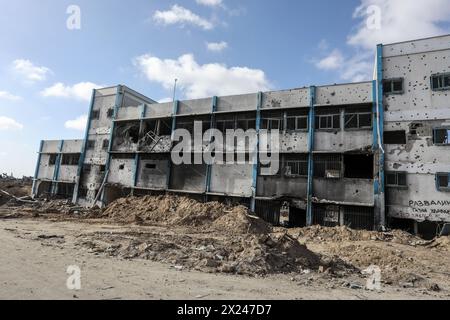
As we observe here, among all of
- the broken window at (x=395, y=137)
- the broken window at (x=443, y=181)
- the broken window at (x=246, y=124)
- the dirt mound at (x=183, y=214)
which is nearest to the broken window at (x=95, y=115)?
the dirt mound at (x=183, y=214)

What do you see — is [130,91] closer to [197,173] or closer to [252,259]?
[197,173]

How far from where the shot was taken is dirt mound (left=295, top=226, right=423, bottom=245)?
15117 millimetres

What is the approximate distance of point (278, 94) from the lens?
836 inches

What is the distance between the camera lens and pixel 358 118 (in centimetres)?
A: 1859

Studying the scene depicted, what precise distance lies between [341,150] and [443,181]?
17.6 feet

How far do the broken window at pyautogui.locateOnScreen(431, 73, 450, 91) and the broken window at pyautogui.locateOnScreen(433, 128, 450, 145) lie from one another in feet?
7.78

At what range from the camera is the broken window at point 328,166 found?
61.1 feet

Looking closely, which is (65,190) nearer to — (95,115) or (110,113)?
(95,115)

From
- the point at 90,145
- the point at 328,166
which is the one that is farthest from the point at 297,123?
the point at 90,145

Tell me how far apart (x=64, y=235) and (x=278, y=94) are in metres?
15.5

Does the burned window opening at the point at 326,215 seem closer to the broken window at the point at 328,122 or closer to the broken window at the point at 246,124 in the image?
the broken window at the point at 328,122

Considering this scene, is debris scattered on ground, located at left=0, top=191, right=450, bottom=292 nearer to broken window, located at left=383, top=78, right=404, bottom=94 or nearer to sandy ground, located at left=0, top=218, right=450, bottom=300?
sandy ground, located at left=0, top=218, right=450, bottom=300

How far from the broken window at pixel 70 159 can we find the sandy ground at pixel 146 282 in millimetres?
24880
